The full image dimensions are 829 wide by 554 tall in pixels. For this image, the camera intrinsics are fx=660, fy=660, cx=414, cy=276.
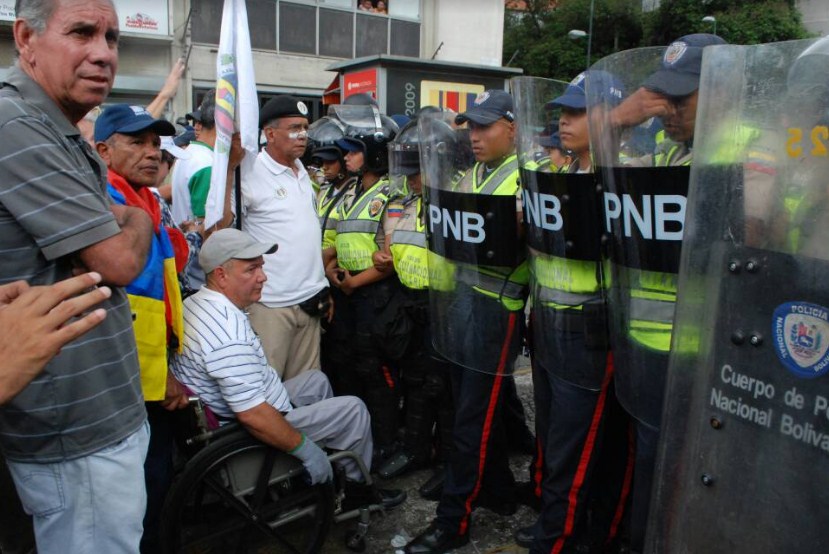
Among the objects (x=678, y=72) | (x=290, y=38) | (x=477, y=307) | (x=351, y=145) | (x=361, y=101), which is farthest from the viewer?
(x=290, y=38)

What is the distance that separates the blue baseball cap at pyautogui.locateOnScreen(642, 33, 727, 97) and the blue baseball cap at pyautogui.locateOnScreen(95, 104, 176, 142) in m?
2.00

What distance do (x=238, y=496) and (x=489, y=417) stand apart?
105cm

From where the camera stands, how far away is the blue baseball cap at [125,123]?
2.73 m

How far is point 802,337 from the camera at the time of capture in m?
1.03

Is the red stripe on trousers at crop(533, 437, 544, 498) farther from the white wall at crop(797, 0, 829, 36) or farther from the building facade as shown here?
the white wall at crop(797, 0, 829, 36)

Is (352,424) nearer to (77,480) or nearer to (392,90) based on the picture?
(77,480)

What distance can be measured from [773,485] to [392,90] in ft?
32.2

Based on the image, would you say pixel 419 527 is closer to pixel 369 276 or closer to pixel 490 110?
pixel 369 276

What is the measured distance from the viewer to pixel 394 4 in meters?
19.8

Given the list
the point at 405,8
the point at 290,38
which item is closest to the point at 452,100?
the point at 290,38

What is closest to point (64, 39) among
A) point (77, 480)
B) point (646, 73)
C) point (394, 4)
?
point (77, 480)

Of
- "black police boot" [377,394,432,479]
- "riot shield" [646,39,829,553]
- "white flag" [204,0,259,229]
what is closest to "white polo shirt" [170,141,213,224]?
"white flag" [204,0,259,229]

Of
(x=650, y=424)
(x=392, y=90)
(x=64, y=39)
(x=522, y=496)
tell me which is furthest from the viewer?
(x=392, y=90)

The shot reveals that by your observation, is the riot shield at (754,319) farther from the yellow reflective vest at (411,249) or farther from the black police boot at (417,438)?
the black police boot at (417,438)
